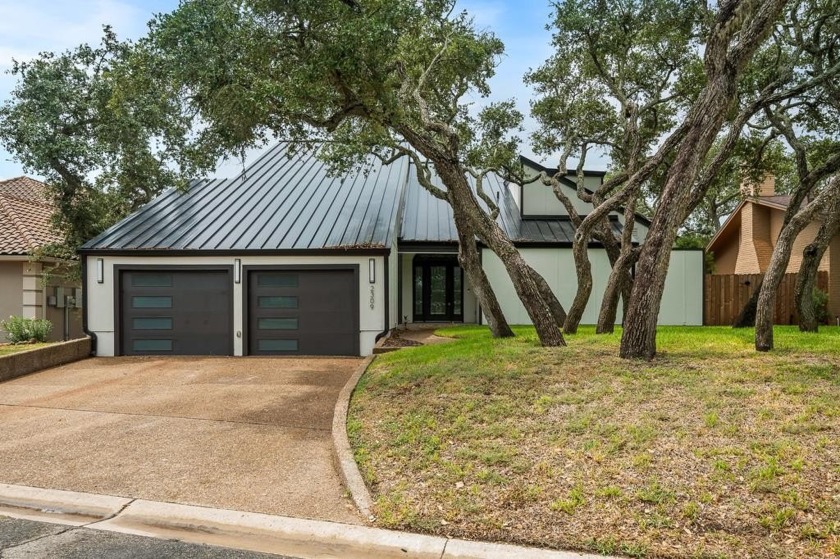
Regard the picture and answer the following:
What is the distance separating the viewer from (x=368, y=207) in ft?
50.5

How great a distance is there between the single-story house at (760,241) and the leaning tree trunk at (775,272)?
7.37 metres

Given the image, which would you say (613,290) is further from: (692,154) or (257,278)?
(257,278)

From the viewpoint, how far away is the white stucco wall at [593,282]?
15.1 meters

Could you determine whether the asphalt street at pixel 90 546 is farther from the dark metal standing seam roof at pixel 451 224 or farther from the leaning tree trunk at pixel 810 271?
the dark metal standing seam roof at pixel 451 224

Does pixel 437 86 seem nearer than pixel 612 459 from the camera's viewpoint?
No

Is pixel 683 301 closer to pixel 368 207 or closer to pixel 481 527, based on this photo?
pixel 368 207

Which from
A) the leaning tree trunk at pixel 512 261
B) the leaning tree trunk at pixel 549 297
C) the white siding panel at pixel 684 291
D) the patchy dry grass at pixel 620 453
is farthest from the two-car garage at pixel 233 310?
the white siding panel at pixel 684 291

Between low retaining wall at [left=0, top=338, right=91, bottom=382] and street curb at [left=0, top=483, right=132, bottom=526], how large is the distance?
255 inches

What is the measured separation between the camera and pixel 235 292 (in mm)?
12727

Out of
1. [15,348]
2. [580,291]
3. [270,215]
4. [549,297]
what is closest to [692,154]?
[580,291]

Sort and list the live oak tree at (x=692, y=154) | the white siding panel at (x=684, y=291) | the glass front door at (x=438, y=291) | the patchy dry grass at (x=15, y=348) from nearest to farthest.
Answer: the live oak tree at (x=692, y=154) < the patchy dry grass at (x=15, y=348) < the white siding panel at (x=684, y=291) < the glass front door at (x=438, y=291)

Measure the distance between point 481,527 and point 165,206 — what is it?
47.9 feet

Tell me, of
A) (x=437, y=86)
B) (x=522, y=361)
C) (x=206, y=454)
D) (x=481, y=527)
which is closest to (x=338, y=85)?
(x=437, y=86)

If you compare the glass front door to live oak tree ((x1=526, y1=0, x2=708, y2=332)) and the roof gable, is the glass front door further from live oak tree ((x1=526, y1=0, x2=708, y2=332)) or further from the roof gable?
the roof gable
